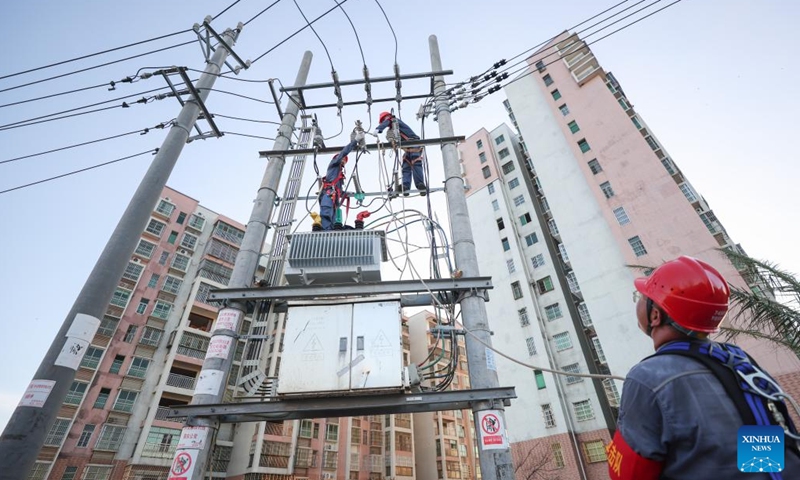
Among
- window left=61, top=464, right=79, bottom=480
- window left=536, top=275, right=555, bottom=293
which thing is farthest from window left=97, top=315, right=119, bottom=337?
window left=536, top=275, right=555, bottom=293

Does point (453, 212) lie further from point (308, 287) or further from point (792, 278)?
point (792, 278)

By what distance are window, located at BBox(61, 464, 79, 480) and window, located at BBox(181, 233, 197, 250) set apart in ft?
69.3

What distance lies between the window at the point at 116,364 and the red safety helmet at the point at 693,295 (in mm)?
40829

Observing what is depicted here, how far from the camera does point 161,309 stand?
3625cm

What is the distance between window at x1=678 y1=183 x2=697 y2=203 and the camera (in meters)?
29.3

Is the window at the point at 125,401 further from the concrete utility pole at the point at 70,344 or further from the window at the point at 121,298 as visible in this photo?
the concrete utility pole at the point at 70,344

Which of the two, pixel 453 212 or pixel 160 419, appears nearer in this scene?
pixel 453 212

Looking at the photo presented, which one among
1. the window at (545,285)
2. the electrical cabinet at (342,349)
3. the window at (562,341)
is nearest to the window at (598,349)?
the window at (562,341)

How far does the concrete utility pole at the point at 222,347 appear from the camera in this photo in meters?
4.69

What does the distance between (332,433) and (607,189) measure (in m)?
37.9

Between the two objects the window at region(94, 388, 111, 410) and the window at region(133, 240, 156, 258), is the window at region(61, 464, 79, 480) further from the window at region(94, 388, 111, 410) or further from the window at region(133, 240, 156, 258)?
the window at region(133, 240, 156, 258)

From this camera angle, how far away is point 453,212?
6.58 meters

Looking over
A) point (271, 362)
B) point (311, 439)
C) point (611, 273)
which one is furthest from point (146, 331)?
point (611, 273)

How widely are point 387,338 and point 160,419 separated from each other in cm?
3569
